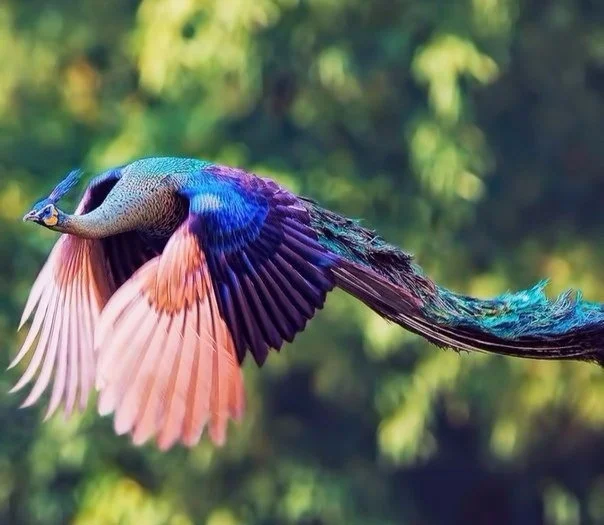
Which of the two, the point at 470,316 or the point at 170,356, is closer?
the point at 170,356

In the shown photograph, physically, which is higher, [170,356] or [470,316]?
[470,316]

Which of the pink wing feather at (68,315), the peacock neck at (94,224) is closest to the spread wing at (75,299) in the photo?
the pink wing feather at (68,315)

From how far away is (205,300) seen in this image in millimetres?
3732

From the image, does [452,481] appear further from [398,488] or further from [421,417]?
[421,417]

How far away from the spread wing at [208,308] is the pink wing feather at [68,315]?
291 millimetres

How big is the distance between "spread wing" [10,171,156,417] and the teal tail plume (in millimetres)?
591

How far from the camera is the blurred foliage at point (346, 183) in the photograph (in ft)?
29.1

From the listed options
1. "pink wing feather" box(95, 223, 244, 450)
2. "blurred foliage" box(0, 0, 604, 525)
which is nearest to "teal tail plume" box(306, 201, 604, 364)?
"pink wing feather" box(95, 223, 244, 450)

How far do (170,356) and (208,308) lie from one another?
0.19 metres

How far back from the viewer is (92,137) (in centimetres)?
959

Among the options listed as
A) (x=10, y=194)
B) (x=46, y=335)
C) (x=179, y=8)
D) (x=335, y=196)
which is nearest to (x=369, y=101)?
(x=335, y=196)

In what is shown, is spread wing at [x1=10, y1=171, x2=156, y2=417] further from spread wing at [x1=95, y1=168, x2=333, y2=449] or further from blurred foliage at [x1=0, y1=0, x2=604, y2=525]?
blurred foliage at [x1=0, y1=0, x2=604, y2=525]

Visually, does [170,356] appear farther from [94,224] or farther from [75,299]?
[75,299]

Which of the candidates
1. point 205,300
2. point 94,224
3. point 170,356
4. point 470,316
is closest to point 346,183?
point 470,316
